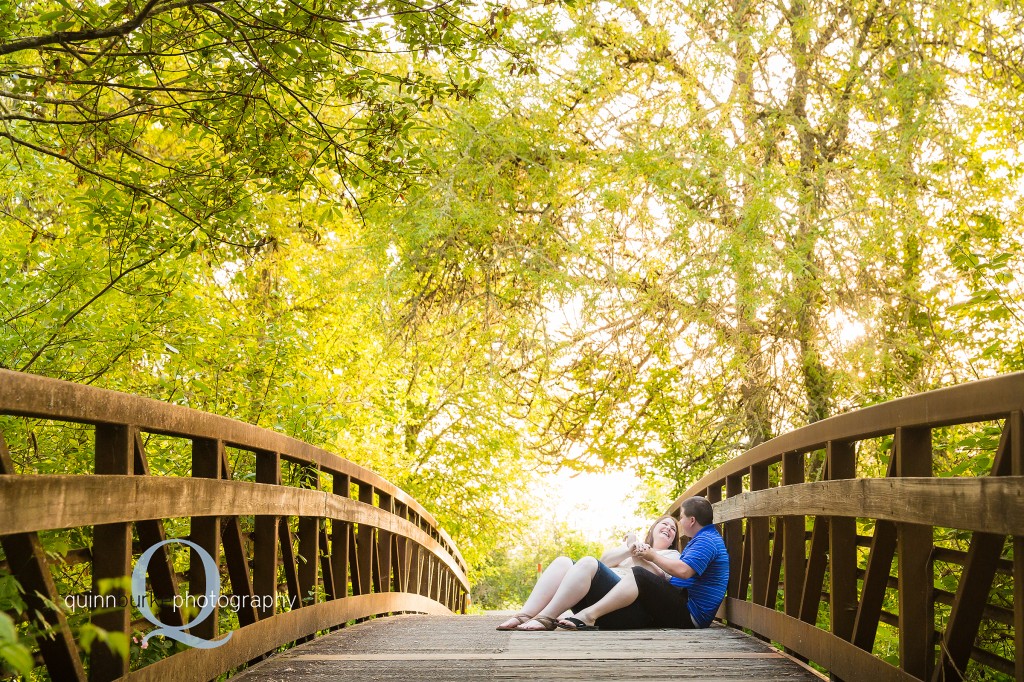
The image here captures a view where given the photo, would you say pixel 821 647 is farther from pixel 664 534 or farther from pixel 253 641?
pixel 664 534

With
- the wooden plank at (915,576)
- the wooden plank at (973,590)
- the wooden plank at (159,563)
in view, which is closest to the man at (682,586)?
Answer: the wooden plank at (915,576)

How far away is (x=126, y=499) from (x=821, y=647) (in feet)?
9.13

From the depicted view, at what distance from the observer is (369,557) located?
21.0ft

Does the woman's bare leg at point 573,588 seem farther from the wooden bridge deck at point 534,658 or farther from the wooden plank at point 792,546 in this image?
the wooden plank at point 792,546

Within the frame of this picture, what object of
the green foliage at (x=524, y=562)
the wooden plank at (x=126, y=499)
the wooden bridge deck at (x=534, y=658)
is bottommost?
the green foliage at (x=524, y=562)

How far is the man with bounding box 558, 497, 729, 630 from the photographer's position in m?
5.77

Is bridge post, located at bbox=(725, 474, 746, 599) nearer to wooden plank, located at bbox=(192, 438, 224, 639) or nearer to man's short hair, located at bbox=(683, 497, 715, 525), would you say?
man's short hair, located at bbox=(683, 497, 715, 525)

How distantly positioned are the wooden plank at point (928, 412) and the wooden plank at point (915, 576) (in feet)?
0.31

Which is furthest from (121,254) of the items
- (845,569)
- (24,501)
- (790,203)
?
(790,203)

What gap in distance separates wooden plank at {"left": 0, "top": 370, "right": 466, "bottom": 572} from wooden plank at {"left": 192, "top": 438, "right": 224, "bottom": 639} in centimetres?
7

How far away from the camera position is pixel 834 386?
8.30m

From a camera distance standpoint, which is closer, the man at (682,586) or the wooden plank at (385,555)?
the man at (682,586)

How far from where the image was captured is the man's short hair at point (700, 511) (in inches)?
235

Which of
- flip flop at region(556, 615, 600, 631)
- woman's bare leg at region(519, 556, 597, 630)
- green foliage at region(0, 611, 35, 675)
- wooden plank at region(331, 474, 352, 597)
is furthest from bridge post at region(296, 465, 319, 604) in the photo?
green foliage at region(0, 611, 35, 675)
